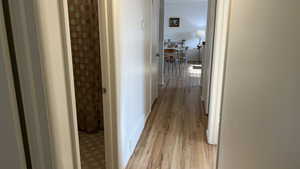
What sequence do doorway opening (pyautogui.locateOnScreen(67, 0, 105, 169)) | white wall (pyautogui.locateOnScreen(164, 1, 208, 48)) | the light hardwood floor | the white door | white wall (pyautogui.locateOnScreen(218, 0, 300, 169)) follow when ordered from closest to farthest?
1. white wall (pyautogui.locateOnScreen(218, 0, 300, 169))
2. the light hardwood floor
3. doorway opening (pyautogui.locateOnScreen(67, 0, 105, 169))
4. the white door
5. white wall (pyautogui.locateOnScreen(164, 1, 208, 48))

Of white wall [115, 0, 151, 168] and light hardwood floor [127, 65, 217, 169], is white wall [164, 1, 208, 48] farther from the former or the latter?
white wall [115, 0, 151, 168]

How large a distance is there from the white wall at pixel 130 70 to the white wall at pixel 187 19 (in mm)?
6862

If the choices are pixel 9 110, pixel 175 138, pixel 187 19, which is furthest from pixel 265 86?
pixel 187 19

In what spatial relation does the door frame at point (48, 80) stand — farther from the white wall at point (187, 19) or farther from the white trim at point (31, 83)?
the white wall at point (187, 19)

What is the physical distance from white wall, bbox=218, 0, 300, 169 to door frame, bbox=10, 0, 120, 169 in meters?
0.84

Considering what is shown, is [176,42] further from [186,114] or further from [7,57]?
[7,57]

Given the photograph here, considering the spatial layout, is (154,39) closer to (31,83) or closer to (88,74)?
(88,74)

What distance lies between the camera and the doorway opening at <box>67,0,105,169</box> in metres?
2.55

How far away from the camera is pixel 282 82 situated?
0.67m

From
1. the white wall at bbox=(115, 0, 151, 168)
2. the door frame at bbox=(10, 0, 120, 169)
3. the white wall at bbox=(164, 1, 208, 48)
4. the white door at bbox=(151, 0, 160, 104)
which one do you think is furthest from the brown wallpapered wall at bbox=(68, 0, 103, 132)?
the white wall at bbox=(164, 1, 208, 48)

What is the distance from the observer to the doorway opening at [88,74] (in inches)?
100

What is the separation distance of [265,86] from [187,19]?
361 inches

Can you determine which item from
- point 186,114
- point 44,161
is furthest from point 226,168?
point 186,114

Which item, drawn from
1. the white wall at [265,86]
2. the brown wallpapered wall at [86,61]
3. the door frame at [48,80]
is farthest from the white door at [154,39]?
the door frame at [48,80]
